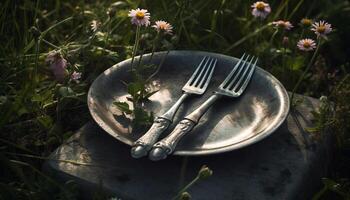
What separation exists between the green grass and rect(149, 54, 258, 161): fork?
206 millimetres

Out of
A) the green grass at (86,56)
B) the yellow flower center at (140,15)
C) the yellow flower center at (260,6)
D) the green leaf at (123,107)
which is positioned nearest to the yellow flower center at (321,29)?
the green grass at (86,56)

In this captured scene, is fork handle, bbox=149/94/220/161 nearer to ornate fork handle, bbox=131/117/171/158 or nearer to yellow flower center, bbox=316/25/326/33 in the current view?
ornate fork handle, bbox=131/117/171/158

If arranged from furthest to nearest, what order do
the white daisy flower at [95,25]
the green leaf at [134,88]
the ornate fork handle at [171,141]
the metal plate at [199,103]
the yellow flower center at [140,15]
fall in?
the white daisy flower at [95,25] < the yellow flower center at [140,15] < the green leaf at [134,88] < the metal plate at [199,103] < the ornate fork handle at [171,141]

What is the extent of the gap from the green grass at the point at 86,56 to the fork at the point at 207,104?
206 mm

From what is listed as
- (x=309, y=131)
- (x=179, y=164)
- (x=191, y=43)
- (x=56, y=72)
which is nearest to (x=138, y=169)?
(x=179, y=164)

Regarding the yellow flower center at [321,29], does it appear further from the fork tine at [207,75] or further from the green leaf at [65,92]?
the green leaf at [65,92]

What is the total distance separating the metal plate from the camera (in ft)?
4.29

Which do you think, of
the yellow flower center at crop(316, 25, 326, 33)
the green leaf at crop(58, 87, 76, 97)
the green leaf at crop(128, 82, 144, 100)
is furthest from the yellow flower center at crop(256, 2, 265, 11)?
the green leaf at crop(58, 87, 76, 97)

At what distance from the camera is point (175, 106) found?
139 centimetres

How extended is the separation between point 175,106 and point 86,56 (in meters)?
0.44

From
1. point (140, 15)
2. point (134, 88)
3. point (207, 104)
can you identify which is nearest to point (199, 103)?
point (207, 104)

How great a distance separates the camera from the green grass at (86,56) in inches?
57.7

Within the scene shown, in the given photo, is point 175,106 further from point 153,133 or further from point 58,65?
point 58,65

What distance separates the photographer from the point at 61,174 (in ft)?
4.38
